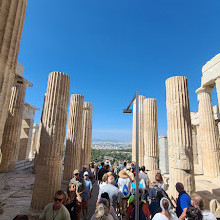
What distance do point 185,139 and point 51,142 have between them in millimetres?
5759

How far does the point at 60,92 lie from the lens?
21.8ft

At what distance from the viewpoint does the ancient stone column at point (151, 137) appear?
11.0 metres

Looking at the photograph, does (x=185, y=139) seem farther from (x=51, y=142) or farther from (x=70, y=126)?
(x=70, y=126)

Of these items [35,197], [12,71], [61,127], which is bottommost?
[35,197]

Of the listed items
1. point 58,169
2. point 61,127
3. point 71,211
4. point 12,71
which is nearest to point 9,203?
point 58,169

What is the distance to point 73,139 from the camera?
1038 centimetres

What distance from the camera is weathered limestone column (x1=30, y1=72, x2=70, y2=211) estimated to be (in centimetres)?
556

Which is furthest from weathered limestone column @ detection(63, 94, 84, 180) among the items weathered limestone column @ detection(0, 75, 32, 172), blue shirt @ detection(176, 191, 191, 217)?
blue shirt @ detection(176, 191, 191, 217)

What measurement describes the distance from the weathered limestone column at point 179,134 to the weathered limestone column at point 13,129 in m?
12.7

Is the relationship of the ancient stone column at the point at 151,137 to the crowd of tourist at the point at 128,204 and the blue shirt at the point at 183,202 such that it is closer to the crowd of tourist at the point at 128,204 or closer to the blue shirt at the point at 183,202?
the crowd of tourist at the point at 128,204

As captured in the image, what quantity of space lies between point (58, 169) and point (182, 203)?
4.65 m

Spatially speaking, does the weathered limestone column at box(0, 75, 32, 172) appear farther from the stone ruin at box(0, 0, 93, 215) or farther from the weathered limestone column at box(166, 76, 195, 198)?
the weathered limestone column at box(166, 76, 195, 198)

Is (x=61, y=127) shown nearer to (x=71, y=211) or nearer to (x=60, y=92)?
(x=60, y=92)

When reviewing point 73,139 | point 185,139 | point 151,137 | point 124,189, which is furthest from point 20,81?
point 185,139
